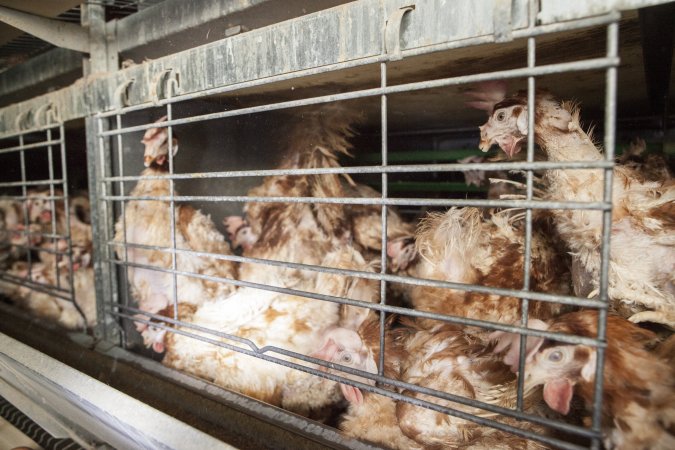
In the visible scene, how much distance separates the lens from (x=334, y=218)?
9.20 ft

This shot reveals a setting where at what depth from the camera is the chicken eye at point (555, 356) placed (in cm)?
120

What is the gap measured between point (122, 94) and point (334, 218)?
4.73 ft

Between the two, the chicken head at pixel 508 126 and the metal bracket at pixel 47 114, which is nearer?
the chicken head at pixel 508 126

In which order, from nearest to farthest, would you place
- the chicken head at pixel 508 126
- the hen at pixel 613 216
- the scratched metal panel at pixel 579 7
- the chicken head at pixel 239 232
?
the scratched metal panel at pixel 579 7 < the hen at pixel 613 216 < the chicken head at pixel 508 126 < the chicken head at pixel 239 232

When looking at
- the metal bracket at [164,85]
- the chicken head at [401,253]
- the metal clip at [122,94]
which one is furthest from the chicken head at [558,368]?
the metal clip at [122,94]

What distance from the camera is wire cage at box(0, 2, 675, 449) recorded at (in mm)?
983

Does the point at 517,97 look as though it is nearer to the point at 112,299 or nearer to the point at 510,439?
the point at 510,439

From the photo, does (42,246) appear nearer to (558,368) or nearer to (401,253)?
(401,253)

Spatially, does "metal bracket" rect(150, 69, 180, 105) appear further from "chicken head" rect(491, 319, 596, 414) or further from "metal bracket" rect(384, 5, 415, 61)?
"chicken head" rect(491, 319, 596, 414)

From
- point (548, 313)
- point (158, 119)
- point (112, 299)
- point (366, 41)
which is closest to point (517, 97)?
point (366, 41)

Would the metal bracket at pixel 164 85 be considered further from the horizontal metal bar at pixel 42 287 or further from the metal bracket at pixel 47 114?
the horizontal metal bar at pixel 42 287

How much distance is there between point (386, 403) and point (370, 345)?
0.25m

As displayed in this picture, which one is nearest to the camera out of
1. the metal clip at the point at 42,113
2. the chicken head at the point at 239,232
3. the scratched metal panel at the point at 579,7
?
the scratched metal panel at the point at 579,7

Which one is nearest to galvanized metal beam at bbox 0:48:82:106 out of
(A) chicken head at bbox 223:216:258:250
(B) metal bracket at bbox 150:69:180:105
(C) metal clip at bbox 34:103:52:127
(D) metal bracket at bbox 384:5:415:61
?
(C) metal clip at bbox 34:103:52:127
